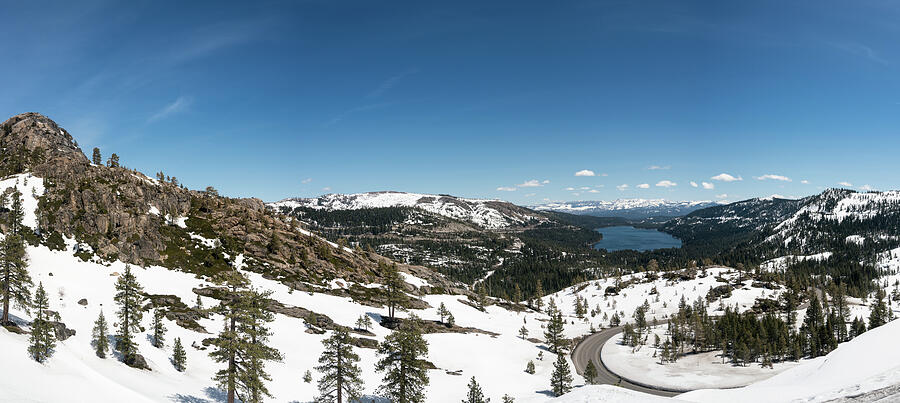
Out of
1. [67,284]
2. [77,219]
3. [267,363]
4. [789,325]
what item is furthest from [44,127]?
[789,325]

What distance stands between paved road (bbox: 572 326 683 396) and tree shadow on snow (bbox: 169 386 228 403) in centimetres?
7492

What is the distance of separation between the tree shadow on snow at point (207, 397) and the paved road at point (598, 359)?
74916 millimetres

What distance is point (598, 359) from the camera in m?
107

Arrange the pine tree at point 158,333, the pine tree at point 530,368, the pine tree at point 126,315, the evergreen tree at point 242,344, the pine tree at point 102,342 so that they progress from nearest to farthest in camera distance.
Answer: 1. the evergreen tree at point 242,344
2. the pine tree at point 102,342
3. the pine tree at point 126,315
4. the pine tree at point 158,333
5. the pine tree at point 530,368

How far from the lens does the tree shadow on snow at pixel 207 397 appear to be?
37.2 meters

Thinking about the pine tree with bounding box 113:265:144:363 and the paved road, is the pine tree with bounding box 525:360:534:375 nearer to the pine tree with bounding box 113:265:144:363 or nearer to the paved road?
the paved road

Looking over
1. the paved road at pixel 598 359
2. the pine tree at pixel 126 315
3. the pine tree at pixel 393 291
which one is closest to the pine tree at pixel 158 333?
the pine tree at pixel 126 315

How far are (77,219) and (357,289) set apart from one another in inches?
2517

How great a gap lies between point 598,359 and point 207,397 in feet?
321

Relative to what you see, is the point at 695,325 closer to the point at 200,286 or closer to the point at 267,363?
the point at 267,363

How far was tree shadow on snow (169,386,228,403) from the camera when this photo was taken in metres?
37.2

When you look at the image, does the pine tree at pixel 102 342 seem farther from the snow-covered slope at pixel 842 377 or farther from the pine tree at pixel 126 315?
the snow-covered slope at pixel 842 377

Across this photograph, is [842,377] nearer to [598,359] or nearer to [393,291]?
[393,291]

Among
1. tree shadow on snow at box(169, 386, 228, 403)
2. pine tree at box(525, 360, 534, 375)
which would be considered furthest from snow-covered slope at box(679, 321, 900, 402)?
pine tree at box(525, 360, 534, 375)
